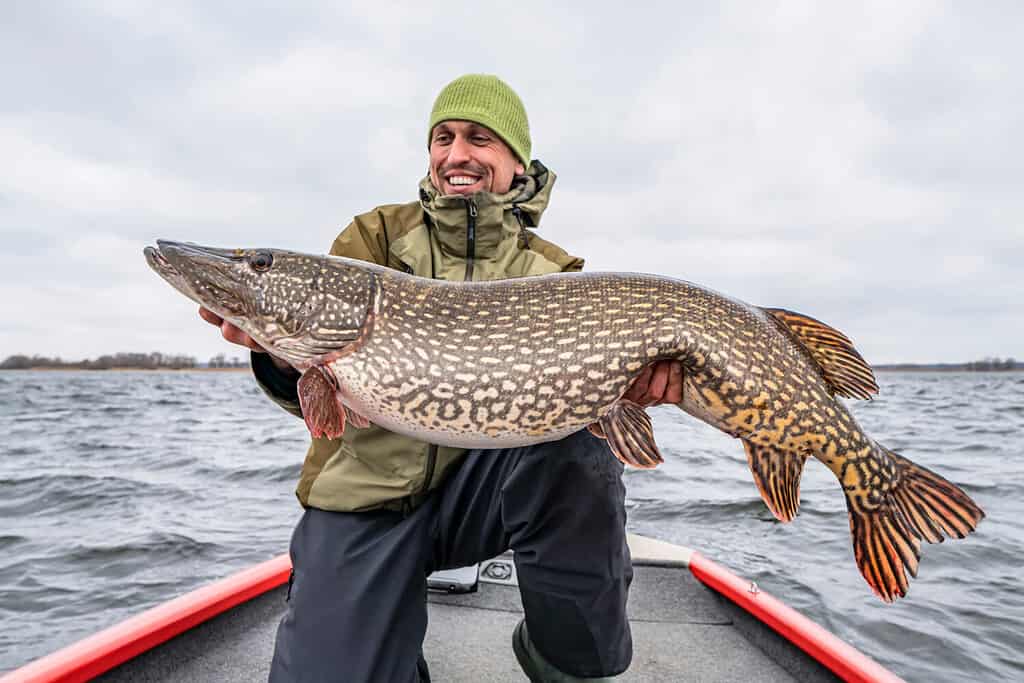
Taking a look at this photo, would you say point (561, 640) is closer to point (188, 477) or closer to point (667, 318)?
point (667, 318)

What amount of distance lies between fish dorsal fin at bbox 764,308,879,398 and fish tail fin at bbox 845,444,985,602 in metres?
0.21

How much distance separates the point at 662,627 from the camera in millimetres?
3219

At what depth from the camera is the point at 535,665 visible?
7.41 ft

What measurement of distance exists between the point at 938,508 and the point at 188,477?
9437 mm

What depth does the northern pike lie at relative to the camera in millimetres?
2039

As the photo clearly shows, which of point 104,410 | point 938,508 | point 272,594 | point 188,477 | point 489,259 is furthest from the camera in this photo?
point 104,410

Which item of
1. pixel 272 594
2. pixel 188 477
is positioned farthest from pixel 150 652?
pixel 188 477

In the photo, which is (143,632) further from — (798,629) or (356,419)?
(798,629)

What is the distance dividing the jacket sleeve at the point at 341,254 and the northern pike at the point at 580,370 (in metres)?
0.14

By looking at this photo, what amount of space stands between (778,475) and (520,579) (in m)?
0.90

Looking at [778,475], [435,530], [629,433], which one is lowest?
[435,530]

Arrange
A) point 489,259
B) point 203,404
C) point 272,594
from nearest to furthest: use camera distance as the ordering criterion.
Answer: point 489,259, point 272,594, point 203,404

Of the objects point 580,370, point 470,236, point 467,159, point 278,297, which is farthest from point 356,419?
point 467,159

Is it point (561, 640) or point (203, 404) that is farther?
point (203, 404)
